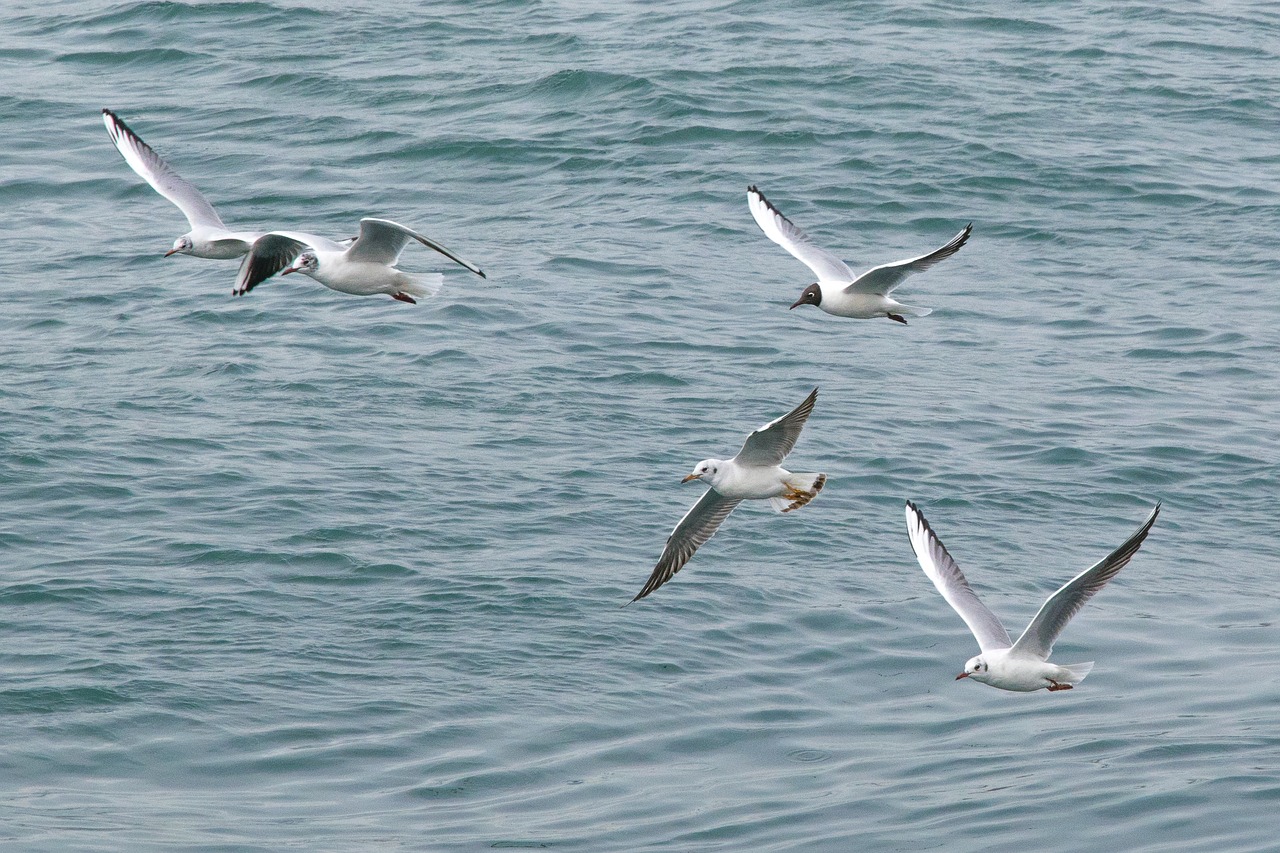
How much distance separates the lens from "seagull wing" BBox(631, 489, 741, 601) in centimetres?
1223

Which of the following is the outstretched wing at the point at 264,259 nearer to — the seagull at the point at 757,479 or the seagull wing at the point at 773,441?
the seagull at the point at 757,479

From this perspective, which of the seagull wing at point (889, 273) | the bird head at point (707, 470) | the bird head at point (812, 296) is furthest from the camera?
the bird head at point (812, 296)

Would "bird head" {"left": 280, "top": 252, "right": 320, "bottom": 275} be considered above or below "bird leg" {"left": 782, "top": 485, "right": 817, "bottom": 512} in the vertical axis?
above

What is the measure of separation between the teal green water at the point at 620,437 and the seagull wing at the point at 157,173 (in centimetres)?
366

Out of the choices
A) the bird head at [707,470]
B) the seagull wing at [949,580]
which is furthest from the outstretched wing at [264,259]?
the seagull wing at [949,580]

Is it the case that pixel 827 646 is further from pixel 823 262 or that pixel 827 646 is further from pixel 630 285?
pixel 630 285

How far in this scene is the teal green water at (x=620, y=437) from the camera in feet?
45.4

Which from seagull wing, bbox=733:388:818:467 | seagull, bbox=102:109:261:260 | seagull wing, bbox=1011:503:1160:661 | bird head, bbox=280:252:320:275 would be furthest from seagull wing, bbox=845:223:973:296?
seagull, bbox=102:109:261:260

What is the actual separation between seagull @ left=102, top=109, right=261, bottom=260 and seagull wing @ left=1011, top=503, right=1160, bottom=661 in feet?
19.5

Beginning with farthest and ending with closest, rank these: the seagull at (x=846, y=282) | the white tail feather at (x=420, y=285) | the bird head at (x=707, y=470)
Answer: the white tail feather at (x=420, y=285)
the seagull at (x=846, y=282)
the bird head at (x=707, y=470)

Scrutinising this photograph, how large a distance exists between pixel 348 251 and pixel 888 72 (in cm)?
1636

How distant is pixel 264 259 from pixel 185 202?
1777 millimetres

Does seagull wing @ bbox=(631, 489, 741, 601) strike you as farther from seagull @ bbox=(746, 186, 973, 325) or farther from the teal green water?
the teal green water

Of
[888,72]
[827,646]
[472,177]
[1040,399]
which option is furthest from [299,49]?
[827,646]
